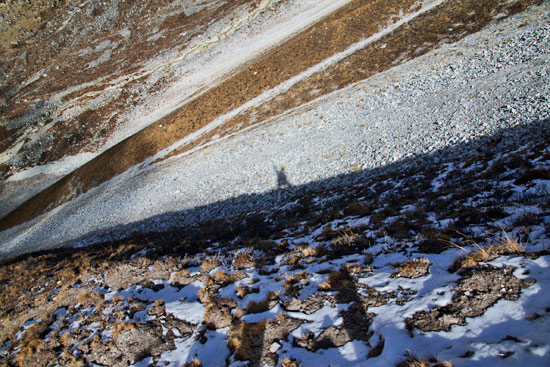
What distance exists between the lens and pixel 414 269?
5992 millimetres

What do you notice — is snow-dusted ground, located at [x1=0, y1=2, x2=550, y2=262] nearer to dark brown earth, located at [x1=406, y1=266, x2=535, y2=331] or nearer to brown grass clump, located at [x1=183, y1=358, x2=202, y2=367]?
dark brown earth, located at [x1=406, y1=266, x2=535, y2=331]

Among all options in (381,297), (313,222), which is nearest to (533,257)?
(381,297)

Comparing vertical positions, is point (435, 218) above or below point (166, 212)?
below

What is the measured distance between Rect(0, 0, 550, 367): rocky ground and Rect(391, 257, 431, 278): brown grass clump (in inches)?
1.3

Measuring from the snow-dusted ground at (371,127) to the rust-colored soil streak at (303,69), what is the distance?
7.14 ft

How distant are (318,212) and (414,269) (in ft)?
22.7

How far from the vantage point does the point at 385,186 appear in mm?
12664

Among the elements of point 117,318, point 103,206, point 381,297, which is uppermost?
point 103,206

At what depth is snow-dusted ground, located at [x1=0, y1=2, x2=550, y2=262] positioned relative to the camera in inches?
Answer: 590

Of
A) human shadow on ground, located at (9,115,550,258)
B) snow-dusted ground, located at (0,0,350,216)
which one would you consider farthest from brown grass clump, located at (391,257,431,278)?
snow-dusted ground, located at (0,0,350,216)

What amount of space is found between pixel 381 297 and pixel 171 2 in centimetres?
7848

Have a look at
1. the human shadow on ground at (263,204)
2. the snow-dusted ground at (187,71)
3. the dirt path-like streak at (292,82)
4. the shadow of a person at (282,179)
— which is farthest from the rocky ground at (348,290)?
the snow-dusted ground at (187,71)

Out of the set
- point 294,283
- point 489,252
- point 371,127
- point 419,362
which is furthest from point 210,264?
point 371,127

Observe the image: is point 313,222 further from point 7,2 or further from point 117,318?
point 7,2
